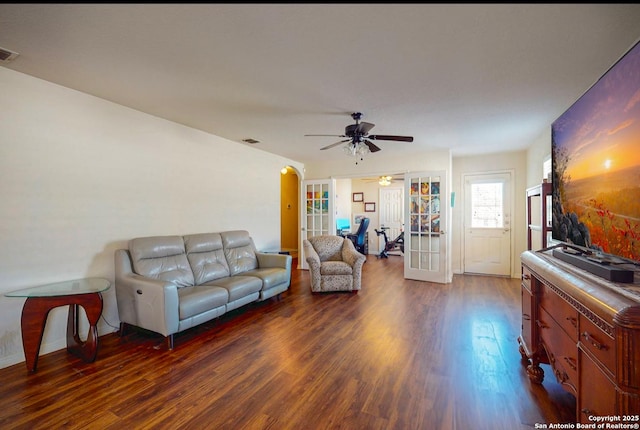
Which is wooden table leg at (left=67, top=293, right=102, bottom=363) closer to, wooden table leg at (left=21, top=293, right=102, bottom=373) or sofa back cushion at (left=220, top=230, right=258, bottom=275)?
wooden table leg at (left=21, top=293, right=102, bottom=373)

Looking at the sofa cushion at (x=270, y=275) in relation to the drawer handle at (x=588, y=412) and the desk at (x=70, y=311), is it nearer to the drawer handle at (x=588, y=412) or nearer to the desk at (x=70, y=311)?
the desk at (x=70, y=311)

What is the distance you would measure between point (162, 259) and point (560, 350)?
143 inches

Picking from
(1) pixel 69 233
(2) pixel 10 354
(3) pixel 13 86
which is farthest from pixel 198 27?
(2) pixel 10 354

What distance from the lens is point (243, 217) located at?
4.86 metres

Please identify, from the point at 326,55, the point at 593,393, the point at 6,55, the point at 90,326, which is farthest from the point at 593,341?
the point at 6,55

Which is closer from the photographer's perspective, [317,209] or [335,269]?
[335,269]

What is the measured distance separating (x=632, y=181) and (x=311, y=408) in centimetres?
218

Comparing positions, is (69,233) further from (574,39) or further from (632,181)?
(574,39)

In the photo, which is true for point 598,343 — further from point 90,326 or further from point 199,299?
point 90,326

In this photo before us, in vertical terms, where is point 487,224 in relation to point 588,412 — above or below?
above

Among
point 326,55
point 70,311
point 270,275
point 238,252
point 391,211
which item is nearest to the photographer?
point 326,55

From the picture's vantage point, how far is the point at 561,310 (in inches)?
63.7

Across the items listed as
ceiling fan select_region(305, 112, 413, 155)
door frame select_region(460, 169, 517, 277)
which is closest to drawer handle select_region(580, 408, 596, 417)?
ceiling fan select_region(305, 112, 413, 155)

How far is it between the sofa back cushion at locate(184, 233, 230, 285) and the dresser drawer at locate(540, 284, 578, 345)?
3.38 m
